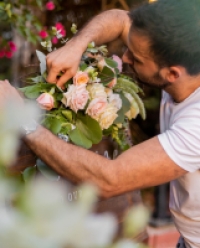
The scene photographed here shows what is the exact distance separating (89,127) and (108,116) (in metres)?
0.07

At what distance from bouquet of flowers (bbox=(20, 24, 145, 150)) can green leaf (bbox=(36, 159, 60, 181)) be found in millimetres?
97

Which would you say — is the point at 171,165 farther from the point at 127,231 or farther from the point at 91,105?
the point at 127,231

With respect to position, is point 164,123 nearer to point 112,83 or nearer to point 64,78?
point 112,83

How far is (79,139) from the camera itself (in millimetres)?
1375

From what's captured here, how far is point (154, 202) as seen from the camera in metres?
4.15

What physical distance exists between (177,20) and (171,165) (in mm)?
476

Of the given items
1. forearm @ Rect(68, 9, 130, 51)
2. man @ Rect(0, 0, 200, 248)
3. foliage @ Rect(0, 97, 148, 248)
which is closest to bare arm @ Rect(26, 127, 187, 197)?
man @ Rect(0, 0, 200, 248)

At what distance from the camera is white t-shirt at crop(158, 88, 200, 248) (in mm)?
1412

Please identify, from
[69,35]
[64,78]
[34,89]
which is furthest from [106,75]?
[69,35]

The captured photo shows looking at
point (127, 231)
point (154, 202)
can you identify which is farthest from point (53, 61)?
point (154, 202)

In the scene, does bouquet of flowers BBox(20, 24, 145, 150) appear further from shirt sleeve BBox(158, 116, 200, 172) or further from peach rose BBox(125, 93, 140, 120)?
shirt sleeve BBox(158, 116, 200, 172)

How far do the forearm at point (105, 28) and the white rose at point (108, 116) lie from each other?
13.3 inches

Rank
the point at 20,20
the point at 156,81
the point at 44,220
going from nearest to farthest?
the point at 44,220 → the point at 156,81 → the point at 20,20

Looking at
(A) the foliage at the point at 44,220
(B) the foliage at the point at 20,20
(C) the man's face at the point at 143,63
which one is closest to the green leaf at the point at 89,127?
(C) the man's face at the point at 143,63
